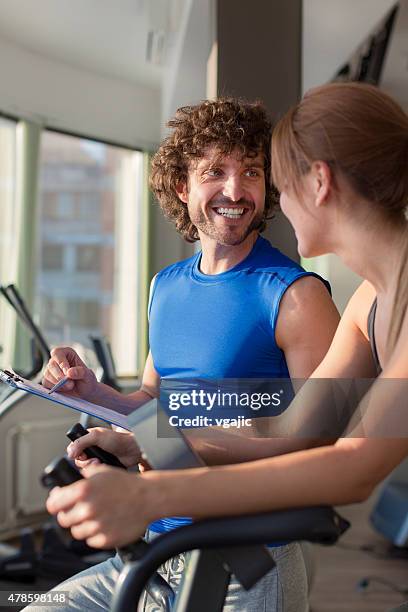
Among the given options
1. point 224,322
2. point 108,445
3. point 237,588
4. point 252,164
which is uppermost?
point 252,164

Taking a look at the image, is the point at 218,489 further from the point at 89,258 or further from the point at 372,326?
the point at 89,258

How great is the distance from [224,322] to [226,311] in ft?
0.08

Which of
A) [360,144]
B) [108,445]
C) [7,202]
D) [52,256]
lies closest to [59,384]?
[108,445]

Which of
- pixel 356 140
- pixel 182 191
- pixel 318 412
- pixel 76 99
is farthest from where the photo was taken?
pixel 76 99

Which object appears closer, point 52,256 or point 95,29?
point 95,29

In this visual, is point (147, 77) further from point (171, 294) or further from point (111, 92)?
point (171, 294)

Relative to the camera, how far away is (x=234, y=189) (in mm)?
1448

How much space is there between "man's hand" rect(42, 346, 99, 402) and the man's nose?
442 millimetres

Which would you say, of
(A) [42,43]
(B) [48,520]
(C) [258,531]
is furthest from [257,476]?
(A) [42,43]

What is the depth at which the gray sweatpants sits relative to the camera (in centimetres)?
115

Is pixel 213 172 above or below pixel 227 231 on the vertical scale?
above

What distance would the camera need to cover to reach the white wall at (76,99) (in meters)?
4.86

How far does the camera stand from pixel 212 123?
4.97 feet

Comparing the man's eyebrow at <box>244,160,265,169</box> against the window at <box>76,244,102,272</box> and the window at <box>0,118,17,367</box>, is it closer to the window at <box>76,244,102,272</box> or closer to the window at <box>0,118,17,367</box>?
the window at <box>0,118,17,367</box>
